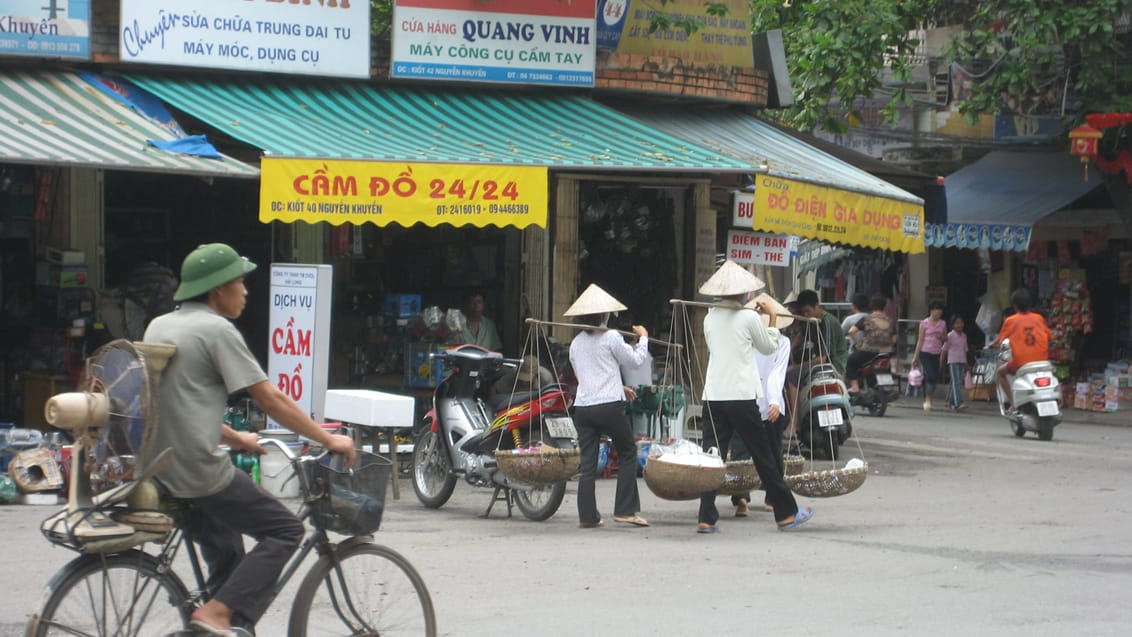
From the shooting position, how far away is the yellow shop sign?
13.5m

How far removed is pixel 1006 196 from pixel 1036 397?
21.8ft

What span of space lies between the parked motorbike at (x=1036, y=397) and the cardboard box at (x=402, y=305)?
23.3 ft

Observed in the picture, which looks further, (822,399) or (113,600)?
(822,399)

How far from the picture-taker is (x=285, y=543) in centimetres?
513

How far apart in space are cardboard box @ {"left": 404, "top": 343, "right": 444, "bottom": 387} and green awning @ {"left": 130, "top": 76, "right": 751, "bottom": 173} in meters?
2.41

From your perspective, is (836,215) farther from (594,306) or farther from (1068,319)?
(1068,319)

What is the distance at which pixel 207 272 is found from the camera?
5102 millimetres

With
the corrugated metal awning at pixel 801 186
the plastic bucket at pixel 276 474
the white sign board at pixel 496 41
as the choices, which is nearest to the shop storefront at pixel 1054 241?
the corrugated metal awning at pixel 801 186

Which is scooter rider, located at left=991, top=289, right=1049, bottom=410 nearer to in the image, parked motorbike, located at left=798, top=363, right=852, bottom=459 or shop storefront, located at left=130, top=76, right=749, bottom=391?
parked motorbike, located at left=798, top=363, right=852, bottom=459

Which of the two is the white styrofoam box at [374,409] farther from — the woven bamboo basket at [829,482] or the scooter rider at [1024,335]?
the scooter rider at [1024,335]

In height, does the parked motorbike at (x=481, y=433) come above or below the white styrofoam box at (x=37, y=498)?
above

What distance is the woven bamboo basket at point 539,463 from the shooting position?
1002cm

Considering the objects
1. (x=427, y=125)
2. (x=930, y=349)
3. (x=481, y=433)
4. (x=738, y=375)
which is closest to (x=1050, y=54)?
(x=930, y=349)

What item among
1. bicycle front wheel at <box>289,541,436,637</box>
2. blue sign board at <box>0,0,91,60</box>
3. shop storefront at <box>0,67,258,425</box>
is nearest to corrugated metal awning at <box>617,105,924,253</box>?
shop storefront at <box>0,67,258,425</box>
